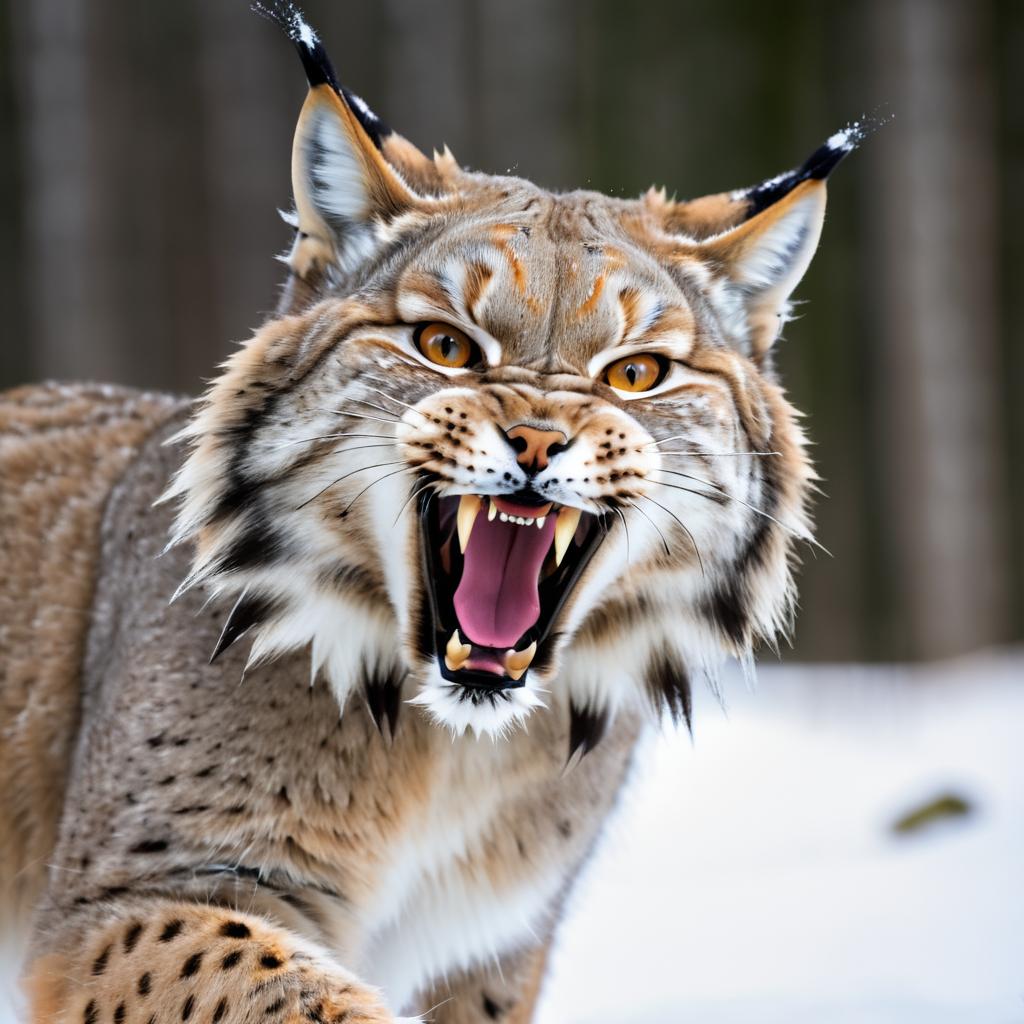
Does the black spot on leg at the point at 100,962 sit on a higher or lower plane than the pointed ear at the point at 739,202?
lower

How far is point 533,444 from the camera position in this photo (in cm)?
284

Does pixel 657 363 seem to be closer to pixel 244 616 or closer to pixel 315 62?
pixel 315 62

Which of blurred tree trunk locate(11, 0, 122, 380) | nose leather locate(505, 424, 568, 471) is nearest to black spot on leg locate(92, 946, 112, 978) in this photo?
nose leather locate(505, 424, 568, 471)

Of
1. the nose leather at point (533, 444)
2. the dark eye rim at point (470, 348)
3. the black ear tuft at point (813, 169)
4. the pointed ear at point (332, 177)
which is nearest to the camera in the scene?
the nose leather at point (533, 444)

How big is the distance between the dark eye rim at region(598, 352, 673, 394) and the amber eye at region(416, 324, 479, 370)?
0.31 metres

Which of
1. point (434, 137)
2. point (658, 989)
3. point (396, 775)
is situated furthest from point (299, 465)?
point (434, 137)

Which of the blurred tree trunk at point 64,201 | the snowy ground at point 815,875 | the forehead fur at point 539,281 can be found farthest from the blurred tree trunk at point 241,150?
the forehead fur at point 539,281

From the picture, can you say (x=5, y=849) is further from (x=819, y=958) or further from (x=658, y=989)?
(x=819, y=958)

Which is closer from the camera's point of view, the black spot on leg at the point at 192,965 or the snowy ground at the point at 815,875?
the black spot on leg at the point at 192,965

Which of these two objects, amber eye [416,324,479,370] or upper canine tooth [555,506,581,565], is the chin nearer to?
upper canine tooth [555,506,581,565]

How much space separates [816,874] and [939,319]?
209 inches

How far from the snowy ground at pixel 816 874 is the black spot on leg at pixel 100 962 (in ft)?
5.10

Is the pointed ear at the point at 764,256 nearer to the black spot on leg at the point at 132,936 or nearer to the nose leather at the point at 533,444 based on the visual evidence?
the nose leather at the point at 533,444

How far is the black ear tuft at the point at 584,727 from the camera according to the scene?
143 inches
